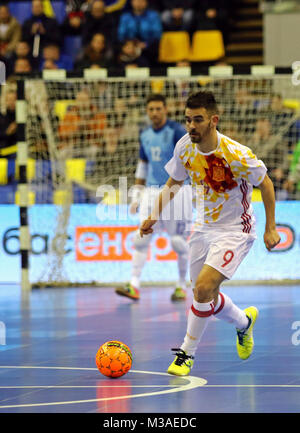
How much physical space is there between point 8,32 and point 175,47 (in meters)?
3.15

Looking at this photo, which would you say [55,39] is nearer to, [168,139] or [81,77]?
[81,77]

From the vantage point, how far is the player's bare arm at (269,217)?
5.72 metres

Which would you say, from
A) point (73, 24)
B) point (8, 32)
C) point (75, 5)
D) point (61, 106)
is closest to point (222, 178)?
point (61, 106)

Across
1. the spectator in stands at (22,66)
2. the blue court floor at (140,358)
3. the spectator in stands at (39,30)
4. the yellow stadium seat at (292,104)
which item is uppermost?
the spectator in stands at (39,30)

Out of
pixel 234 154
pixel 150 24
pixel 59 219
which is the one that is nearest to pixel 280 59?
pixel 150 24

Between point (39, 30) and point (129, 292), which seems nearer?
point (129, 292)

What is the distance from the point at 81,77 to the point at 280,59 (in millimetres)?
6239

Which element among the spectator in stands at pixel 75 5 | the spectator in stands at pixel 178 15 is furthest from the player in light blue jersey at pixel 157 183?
the spectator in stands at pixel 75 5

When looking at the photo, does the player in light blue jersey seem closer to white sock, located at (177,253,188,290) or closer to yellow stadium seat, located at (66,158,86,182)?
white sock, located at (177,253,188,290)

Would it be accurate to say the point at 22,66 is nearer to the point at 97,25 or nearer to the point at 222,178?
the point at 97,25

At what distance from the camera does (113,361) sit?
227 inches

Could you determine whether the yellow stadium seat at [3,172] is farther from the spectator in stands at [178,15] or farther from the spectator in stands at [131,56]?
the spectator in stands at [178,15]

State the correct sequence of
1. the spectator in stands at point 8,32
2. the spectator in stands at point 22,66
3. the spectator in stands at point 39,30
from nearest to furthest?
1. the spectator in stands at point 22,66
2. the spectator in stands at point 39,30
3. the spectator in stands at point 8,32

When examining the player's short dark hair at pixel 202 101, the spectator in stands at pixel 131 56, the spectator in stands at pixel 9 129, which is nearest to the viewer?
the player's short dark hair at pixel 202 101
